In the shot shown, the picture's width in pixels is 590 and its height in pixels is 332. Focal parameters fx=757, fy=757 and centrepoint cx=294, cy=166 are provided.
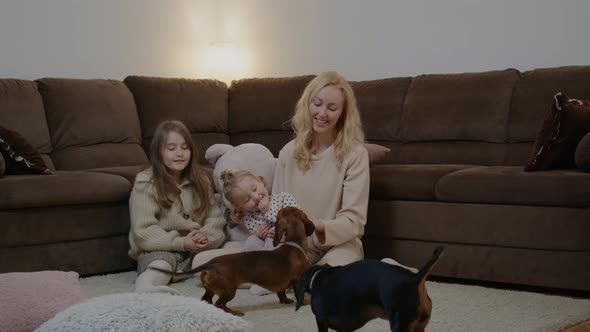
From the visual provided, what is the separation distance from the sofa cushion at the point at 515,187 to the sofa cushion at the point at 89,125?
6.24 feet

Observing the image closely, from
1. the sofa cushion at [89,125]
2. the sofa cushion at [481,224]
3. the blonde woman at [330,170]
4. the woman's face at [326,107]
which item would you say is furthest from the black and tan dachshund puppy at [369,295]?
the sofa cushion at [89,125]

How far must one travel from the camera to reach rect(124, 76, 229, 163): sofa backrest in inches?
180

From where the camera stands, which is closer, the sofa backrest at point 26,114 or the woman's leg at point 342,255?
the woman's leg at point 342,255

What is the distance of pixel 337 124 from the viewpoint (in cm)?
312

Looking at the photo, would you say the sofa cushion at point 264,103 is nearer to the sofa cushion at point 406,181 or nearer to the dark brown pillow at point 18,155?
the sofa cushion at point 406,181

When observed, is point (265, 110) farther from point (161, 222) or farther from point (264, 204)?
point (264, 204)

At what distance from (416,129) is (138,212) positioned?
1.65 metres

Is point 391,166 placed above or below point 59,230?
above

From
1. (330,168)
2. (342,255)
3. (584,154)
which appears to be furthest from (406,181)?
(584,154)

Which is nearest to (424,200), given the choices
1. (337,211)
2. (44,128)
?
(337,211)

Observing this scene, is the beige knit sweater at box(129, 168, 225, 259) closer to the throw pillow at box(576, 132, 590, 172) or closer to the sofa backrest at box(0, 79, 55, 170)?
the sofa backrest at box(0, 79, 55, 170)

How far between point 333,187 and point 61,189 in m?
1.22

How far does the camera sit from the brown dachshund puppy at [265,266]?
2461 mm

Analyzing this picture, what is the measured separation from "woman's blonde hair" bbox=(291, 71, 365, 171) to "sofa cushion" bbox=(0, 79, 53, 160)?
5.37ft
